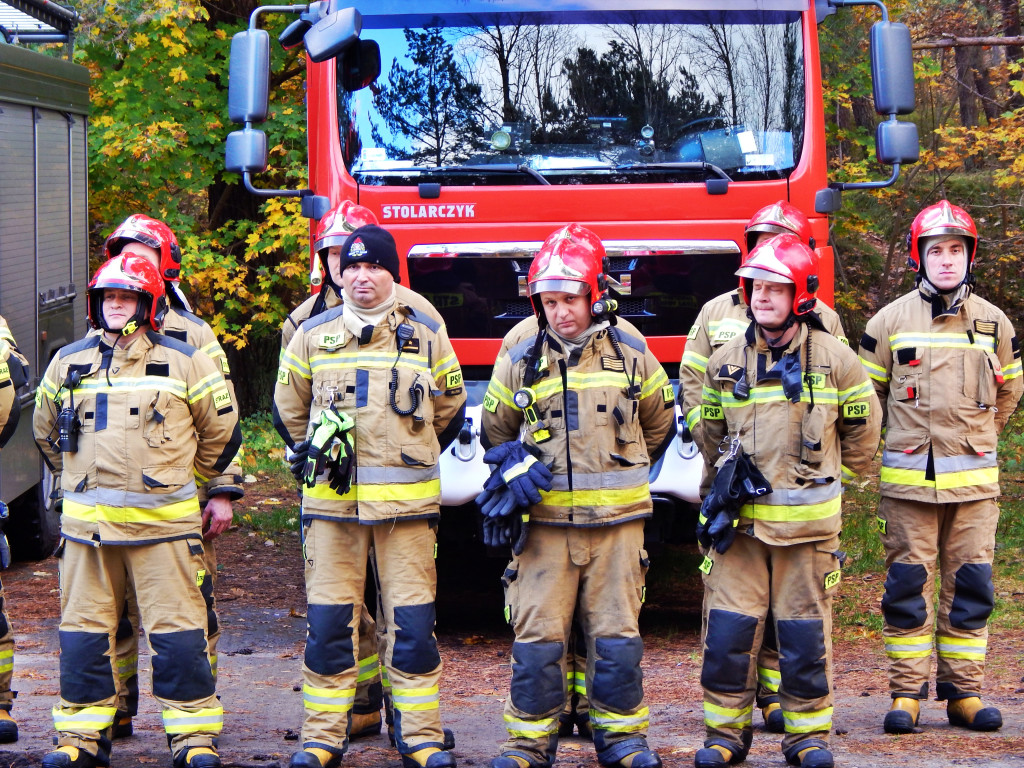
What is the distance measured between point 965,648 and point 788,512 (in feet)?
4.08

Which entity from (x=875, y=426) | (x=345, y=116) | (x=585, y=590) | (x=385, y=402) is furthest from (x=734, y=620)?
(x=345, y=116)

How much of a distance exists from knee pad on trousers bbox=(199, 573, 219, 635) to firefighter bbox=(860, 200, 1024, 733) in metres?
2.73

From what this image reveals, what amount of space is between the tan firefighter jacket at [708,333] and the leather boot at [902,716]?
4.58ft

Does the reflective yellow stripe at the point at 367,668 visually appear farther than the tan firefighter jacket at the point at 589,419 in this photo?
Yes

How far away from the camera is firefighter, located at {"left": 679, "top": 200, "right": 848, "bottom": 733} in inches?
213

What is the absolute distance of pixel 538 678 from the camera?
4.76m

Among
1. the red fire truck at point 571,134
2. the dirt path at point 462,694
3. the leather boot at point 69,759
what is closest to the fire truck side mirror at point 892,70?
the red fire truck at point 571,134

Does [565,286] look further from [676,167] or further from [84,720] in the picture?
[84,720]

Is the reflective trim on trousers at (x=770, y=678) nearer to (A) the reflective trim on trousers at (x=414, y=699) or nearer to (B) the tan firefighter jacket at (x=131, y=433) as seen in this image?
(A) the reflective trim on trousers at (x=414, y=699)

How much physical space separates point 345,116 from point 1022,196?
9575mm

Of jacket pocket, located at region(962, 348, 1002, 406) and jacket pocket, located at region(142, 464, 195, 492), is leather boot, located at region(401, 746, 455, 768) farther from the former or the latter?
jacket pocket, located at region(962, 348, 1002, 406)

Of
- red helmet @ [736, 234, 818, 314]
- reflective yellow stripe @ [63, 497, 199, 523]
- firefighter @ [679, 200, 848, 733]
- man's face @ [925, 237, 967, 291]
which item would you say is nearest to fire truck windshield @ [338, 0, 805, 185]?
firefighter @ [679, 200, 848, 733]

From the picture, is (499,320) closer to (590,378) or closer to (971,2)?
(590,378)

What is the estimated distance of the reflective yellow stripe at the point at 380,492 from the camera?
4.82 metres
